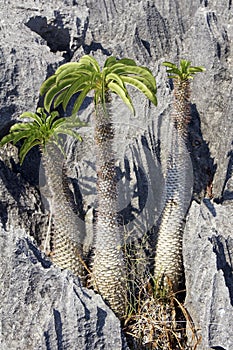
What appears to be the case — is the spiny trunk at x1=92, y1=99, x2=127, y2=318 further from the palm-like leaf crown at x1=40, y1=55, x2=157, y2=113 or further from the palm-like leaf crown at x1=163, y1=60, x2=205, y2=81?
the palm-like leaf crown at x1=163, y1=60, x2=205, y2=81

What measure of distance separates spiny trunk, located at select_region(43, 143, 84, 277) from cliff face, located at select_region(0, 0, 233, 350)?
0.90ft

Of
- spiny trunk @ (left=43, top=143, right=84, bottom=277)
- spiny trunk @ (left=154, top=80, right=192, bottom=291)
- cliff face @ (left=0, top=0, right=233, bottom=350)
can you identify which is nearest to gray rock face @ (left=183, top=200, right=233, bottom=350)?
cliff face @ (left=0, top=0, right=233, bottom=350)

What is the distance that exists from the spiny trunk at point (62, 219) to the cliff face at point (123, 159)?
0.27 m

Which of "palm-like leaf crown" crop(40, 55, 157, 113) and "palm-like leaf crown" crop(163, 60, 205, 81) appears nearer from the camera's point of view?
"palm-like leaf crown" crop(40, 55, 157, 113)

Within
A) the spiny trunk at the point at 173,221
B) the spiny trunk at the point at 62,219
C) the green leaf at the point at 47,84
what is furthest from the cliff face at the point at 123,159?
the green leaf at the point at 47,84

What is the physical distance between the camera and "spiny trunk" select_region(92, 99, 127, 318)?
3109 millimetres

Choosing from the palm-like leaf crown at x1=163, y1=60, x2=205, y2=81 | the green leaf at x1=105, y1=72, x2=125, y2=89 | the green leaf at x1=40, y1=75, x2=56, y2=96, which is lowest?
the green leaf at x1=105, y1=72, x2=125, y2=89

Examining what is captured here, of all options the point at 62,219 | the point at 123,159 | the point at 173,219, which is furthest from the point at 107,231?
the point at 123,159

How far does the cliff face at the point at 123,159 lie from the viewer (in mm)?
2945

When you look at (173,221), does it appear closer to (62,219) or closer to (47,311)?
(62,219)

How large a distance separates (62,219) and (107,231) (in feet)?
1.09

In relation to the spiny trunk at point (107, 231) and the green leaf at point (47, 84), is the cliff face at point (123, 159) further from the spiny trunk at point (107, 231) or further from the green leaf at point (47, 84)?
the green leaf at point (47, 84)

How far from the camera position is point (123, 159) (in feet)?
13.0

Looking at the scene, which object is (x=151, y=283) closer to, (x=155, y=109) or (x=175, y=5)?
(x=155, y=109)
